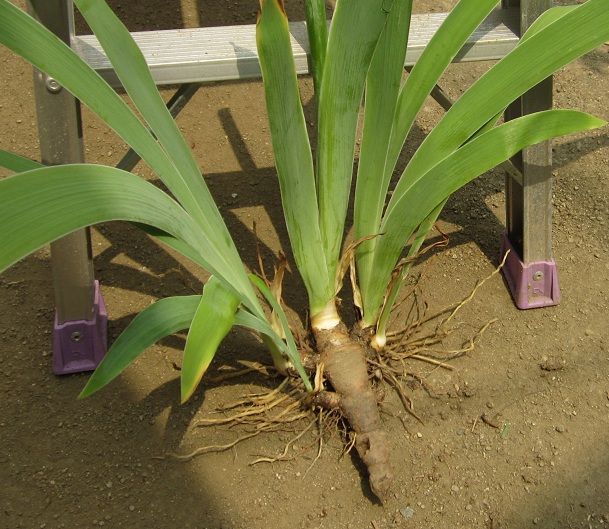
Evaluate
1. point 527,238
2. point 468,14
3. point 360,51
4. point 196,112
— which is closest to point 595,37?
point 468,14

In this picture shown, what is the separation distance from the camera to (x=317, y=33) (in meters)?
1.29

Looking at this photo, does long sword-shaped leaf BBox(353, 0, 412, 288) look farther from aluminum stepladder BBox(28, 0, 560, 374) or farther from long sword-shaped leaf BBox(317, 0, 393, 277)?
aluminum stepladder BBox(28, 0, 560, 374)

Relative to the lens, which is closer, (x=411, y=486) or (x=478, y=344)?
(x=411, y=486)

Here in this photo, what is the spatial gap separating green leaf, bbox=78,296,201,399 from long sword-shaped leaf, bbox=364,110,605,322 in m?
0.39

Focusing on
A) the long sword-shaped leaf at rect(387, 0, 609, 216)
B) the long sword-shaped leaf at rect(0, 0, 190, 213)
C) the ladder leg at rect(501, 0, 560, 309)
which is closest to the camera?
the long sword-shaped leaf at rect(0, 0, 190, 213)

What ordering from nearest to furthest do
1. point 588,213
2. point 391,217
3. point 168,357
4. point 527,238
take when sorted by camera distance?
point 391,217 < point 168,357 < point 527,238 < point 588,213

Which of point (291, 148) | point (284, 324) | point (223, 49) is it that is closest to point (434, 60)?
point (291, 148)

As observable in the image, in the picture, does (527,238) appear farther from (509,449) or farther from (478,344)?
(509,449)

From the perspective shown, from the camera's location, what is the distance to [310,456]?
137 cm

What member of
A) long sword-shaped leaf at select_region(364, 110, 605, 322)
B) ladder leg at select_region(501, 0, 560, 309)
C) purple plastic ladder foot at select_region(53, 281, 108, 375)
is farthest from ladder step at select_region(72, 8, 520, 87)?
purple plastic ladder foot at select_region(53, 281, 108, 375)

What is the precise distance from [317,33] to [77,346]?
2.30 feet

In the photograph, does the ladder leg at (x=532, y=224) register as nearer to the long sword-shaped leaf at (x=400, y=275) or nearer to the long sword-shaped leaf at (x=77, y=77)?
the long sword-shaped leaf at (x=400, y=275)

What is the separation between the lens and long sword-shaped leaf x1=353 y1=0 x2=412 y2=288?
125 centimetres

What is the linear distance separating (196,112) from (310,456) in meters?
1.06
